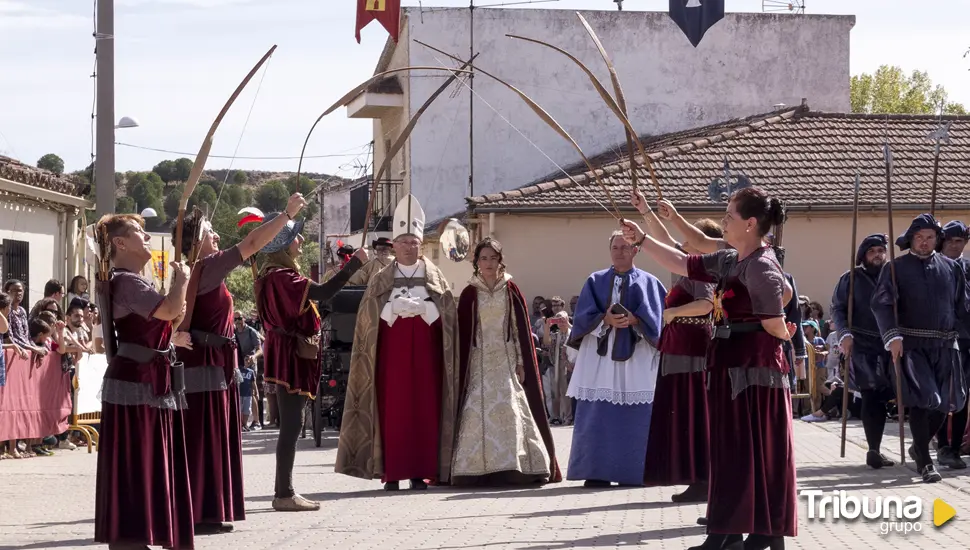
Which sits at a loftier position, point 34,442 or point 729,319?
point 729,319

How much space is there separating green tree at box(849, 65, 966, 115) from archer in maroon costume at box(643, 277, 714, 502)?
55.0 m

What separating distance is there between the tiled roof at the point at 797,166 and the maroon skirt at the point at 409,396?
536 inches

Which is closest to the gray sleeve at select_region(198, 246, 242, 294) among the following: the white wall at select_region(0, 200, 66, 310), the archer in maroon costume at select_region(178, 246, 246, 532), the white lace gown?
the archer in maroon costume at select_region(178, 246, 246, 532)

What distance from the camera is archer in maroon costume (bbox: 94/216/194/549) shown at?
7500mm

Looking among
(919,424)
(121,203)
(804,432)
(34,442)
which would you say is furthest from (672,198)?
(121,203)

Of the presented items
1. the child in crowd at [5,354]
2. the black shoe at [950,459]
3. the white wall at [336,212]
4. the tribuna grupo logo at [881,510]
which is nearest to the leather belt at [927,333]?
the black shoe at [950,459]

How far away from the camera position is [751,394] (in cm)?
746

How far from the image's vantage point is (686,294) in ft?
33.5

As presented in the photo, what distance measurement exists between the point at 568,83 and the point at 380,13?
19.8 feet

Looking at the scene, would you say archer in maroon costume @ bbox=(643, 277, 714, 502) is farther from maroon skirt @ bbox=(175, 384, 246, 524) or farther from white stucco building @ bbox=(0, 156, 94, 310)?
white stucco building @ bbox=(0, 156, 94, 310)

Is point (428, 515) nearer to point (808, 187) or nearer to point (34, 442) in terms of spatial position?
point (34, 442)

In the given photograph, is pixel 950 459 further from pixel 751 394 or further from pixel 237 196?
pixel 237 196

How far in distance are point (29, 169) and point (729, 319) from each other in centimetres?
1973

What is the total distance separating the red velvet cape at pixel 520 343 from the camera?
1210 cm
